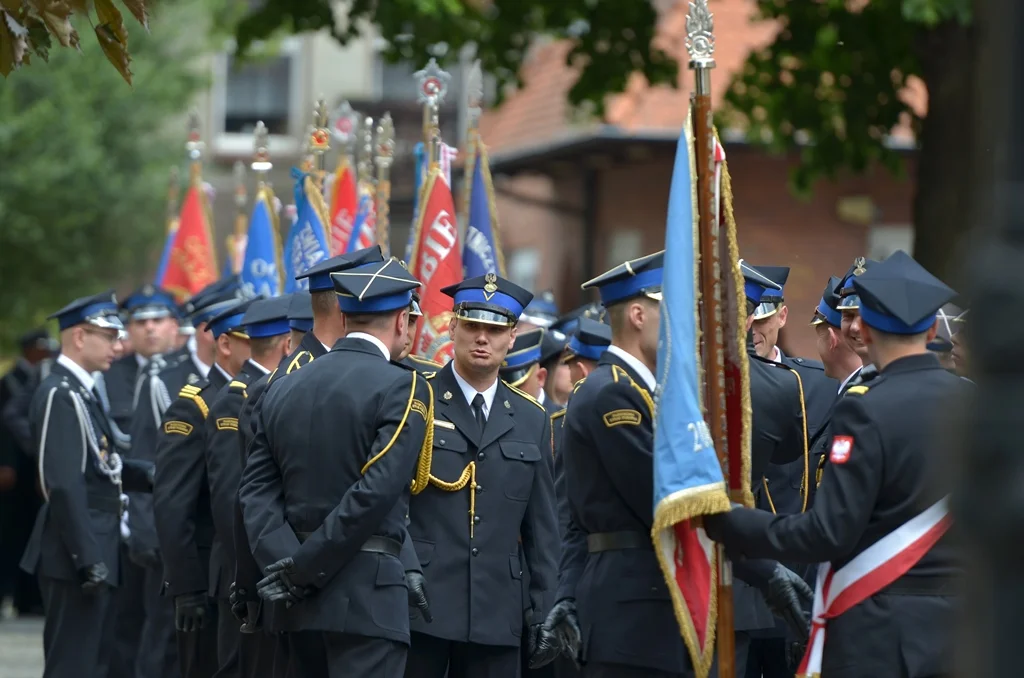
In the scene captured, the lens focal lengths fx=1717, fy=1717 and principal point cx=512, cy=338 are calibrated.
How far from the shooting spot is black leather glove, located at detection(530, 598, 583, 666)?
19.5ft

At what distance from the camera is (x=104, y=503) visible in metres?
9.64

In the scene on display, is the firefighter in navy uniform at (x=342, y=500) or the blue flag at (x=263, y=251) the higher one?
A: the blue flag at (x=263, y=251)

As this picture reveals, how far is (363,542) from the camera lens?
239 inches

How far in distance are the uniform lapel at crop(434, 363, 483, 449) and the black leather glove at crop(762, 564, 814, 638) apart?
180 cm

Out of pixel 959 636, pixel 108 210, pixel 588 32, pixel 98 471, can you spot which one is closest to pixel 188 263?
pixel 588 32

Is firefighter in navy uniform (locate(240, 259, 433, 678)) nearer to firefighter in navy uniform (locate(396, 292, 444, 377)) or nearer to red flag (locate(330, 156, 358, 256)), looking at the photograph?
firefighter in navy uniform (locate(396, 292, 444, 377))

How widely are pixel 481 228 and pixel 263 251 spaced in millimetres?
2528

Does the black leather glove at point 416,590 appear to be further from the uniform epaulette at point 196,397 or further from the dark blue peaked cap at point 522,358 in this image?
the dark blue peaked cap at point 522,358

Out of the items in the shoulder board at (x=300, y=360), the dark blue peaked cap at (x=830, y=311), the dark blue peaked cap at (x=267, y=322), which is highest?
the dark blue peaked cap at (x=830, y=311)

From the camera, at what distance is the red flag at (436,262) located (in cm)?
960

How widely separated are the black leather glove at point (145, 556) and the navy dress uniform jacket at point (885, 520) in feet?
17.8

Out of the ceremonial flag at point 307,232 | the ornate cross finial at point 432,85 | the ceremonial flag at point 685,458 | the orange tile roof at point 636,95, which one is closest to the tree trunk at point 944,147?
the orange tile roof at point 636,95

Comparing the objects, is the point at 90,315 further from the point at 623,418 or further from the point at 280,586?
the point at 623,418

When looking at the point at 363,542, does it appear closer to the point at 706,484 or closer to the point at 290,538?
the point at 290,538
